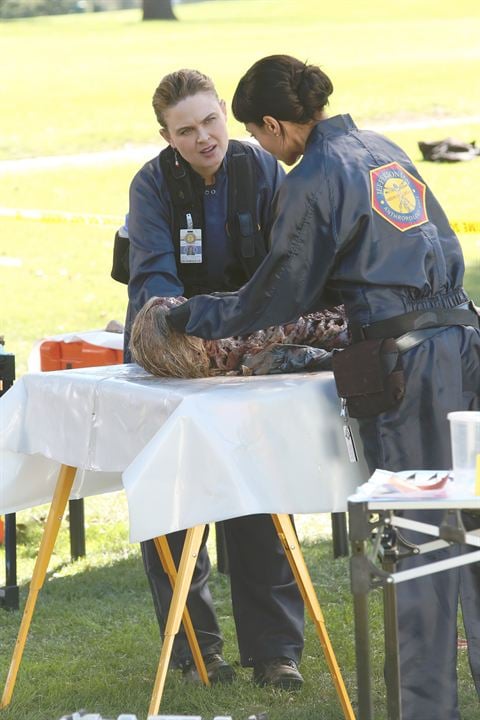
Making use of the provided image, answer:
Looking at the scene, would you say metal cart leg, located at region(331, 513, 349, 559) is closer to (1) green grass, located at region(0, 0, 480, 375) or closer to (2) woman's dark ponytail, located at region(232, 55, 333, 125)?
(2) woman's dark ponytail, located at region(232, 55, 333, 125)

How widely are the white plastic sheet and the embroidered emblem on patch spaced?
1.49 feet

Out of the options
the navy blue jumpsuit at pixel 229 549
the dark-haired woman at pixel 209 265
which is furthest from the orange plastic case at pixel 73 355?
the dark-haired woman at pixel 209 265

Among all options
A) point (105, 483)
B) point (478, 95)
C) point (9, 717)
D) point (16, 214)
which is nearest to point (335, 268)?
point (105, 483)

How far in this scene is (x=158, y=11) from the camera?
134ft

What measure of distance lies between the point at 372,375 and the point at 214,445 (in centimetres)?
41

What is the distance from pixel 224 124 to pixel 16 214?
8.60 meters

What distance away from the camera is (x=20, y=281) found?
497 inches

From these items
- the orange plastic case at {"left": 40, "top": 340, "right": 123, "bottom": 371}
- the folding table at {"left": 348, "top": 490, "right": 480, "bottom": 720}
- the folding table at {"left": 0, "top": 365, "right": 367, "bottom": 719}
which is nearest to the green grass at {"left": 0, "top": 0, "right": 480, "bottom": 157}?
the orange plastic case at {"left": 40, "top": 340, "right": 123, "bottom": 371}

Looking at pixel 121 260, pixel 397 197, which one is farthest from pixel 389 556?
pixel 121 260

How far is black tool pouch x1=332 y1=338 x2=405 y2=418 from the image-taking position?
3037 millimetres

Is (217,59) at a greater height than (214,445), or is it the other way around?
(217,59)

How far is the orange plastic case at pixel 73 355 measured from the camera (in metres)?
5.40

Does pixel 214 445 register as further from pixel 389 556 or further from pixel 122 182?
pixel 122 182

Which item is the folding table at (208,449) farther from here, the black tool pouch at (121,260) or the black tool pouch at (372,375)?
the black tool pouch at (121,260)
